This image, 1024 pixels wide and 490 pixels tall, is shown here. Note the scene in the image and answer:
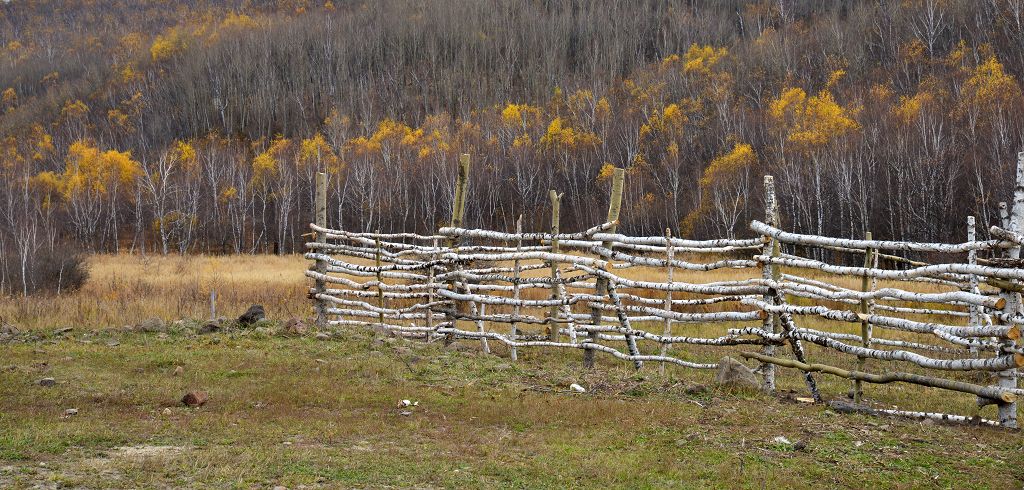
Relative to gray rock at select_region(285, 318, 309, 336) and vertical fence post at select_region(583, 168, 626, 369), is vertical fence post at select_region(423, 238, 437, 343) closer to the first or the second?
gray rock at select_region(285, 318, 309, 336)

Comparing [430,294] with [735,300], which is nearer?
[735,300]

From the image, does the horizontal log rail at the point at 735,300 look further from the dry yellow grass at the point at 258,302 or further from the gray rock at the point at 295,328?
the gray rock at the point at 295,328

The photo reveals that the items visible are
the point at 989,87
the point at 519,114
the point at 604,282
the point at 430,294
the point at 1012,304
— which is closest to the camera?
the point at 1012,304

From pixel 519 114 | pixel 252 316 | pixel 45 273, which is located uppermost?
pixel 519 114

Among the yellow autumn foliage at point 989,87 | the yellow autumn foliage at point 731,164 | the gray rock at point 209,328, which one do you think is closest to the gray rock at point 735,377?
the gray rock at point 209,328

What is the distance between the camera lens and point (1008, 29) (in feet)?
162

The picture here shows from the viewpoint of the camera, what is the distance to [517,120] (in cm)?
6053

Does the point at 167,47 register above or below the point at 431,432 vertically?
above

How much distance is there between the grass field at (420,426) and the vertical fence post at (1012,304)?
0.60ft

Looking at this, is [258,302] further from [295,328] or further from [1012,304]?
[1012,304]

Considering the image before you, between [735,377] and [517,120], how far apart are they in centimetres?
5433

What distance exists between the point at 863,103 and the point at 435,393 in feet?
143

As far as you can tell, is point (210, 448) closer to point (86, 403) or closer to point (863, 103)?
point (86, 403)

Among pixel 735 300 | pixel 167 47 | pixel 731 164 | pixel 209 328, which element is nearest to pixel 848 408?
pixel 735 300
